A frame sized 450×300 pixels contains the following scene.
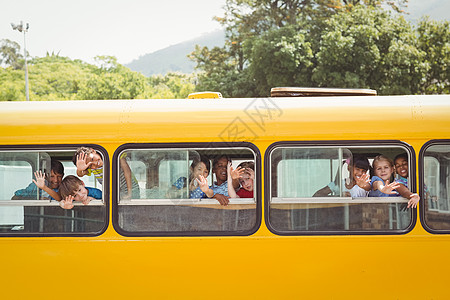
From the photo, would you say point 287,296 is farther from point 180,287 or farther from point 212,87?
point 212,87

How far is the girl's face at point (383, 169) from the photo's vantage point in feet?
19.0

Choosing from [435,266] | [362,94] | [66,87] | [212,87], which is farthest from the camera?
[66,87]

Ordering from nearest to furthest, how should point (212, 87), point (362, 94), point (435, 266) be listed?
point (435, 266)
point (362, 94)
point (212, 87)

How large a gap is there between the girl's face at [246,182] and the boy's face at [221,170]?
188mm

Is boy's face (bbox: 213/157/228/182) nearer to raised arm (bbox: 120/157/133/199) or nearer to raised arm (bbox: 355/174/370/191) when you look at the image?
raised arm (bbox: 120/157/133/199)

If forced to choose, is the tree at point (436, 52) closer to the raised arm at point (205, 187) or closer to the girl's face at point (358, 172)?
the girl's face at point (358, 172)

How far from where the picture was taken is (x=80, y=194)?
5855 millimetres

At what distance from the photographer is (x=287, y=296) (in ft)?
18.5

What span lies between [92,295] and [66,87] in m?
73.4

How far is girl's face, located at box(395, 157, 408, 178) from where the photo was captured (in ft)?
18.7

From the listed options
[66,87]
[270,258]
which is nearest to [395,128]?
[270,258]

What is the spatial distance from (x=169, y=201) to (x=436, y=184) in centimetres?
257

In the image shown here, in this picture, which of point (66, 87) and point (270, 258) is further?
point (66, 87)

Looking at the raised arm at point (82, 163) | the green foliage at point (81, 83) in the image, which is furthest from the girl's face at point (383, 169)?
the green foliage at point (81, 83)
